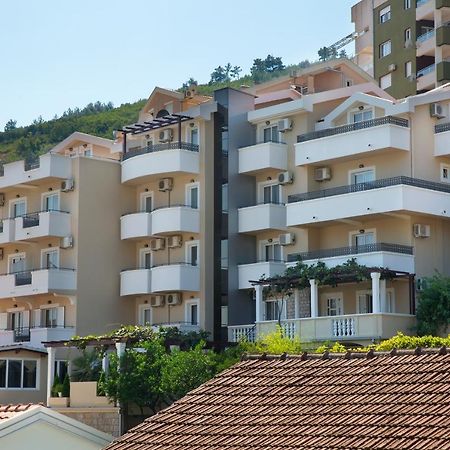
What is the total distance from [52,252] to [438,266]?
59.8 feet

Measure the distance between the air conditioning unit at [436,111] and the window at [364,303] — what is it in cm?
742

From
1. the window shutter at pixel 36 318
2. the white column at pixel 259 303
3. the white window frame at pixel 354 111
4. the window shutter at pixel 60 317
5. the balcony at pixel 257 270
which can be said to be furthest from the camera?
the window shutter at pixel 36 318

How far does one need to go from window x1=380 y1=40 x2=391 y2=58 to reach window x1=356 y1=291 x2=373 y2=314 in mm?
30224

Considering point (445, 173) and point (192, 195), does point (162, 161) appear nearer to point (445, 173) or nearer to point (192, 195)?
point (192, 195)

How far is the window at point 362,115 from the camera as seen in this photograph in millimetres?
52969

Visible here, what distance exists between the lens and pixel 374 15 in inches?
3164

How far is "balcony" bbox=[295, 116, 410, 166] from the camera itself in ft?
165

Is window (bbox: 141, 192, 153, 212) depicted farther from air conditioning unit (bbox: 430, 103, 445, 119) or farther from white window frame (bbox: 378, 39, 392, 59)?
white window frame (bbox: 378, 39, 392, 59)

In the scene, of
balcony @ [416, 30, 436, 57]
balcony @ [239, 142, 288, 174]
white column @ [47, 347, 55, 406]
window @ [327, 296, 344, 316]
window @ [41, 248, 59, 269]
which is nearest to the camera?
white column @ [47, 347, 55, 406]

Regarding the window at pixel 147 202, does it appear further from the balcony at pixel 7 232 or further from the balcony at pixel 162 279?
the balcony at pixel 7 232

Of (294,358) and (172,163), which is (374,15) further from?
(294,358)

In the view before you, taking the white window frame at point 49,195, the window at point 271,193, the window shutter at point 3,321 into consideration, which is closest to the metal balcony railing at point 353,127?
the window at point 271,193

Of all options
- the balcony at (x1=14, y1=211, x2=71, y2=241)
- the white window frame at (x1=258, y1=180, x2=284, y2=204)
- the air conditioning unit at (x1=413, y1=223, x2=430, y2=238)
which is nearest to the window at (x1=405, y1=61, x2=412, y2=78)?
the white window frame at (x1=258, y1=180, x2=284, y2=204)

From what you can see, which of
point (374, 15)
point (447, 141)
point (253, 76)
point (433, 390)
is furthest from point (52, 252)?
point (253, 76)
